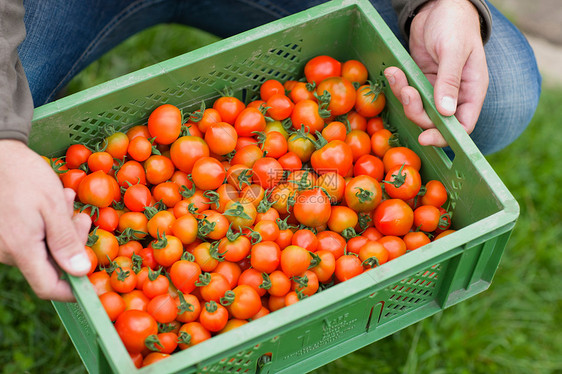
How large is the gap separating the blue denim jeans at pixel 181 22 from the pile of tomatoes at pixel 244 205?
1.22 ft

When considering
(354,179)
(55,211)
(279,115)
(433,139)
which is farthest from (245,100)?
(55,211)

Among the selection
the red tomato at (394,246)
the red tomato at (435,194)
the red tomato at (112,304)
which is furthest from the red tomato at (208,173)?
the red tomato at (435,194)

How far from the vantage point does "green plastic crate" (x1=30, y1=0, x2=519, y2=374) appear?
1.37 metres

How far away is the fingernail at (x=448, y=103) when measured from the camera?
1.69 meters

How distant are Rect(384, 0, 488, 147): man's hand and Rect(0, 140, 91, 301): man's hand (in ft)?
3.36

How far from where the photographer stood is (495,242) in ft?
5.24

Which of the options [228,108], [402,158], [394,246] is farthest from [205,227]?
[402,158]

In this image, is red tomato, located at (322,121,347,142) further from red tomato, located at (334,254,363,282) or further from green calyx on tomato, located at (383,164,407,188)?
red tomato, located at (334,254,363,282)

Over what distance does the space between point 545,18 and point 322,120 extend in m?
2.37

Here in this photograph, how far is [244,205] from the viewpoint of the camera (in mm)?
1709

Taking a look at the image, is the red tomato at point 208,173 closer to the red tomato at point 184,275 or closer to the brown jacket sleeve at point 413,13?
the red tomato at point 184,275

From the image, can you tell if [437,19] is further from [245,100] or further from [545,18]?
[545,18]

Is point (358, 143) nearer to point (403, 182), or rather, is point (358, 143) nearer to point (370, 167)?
point (370, 167)

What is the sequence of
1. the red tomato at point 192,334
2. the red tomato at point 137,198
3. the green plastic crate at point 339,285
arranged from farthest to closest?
the red tomato at point 137,198
the red tomato at point 192,334
the green plastic crate at point 339,285
